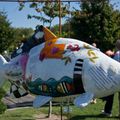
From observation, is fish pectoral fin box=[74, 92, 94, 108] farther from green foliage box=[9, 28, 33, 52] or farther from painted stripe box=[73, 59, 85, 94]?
green foliage box=[9, 28, 33, 52]

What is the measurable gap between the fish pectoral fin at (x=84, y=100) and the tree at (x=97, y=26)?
58.7 ft

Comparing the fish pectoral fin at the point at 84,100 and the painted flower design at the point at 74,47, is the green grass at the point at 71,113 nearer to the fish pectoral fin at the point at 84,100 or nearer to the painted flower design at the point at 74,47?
the painted flower design at the point at 74,47

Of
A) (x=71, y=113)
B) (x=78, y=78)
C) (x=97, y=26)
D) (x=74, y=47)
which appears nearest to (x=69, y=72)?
(x=78, y=78)

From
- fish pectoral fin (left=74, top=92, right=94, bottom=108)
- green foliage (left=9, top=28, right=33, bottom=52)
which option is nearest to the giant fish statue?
fish pectoral fin (left=74, top=92, right=94, bottom=108)

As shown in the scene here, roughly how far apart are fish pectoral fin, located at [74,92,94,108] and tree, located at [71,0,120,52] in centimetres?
1790

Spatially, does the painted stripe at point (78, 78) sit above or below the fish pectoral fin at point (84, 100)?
above

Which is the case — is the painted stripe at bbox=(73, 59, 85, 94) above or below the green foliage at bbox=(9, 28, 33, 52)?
below

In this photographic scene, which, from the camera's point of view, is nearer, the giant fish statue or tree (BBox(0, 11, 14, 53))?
the giant fish statue

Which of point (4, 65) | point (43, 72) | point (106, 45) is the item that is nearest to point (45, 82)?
point (43, 72)

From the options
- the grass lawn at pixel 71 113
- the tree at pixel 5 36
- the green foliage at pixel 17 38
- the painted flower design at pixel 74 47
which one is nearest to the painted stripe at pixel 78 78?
the painted flower design at pixel 74 47

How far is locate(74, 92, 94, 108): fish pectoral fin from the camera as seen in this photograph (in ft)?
16.4

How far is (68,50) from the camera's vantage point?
547 centimetres

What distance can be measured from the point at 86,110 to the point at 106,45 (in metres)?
13.3

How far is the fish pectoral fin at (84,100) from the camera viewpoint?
16.4 feet
